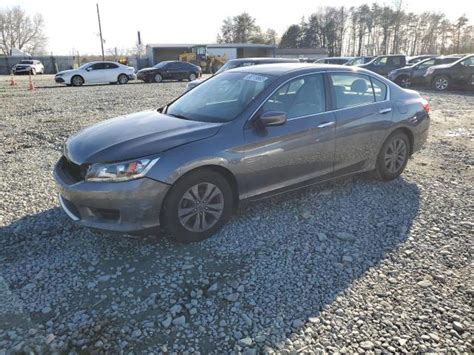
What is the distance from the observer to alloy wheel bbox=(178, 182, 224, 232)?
3.58 m

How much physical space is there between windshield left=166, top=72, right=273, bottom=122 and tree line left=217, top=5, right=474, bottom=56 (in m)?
81.3

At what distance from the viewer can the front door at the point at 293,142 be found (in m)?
3.88

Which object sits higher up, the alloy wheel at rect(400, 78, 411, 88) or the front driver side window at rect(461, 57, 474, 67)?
the front driver side window at rect(461, 57, 474, 67)

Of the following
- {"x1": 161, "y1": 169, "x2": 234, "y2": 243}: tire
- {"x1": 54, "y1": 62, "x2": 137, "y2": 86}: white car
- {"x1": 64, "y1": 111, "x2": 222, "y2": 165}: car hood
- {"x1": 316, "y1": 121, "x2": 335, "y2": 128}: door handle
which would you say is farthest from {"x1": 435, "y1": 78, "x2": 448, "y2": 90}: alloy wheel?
{"x1": 54, "y1": 62, "x2": 137, "y2": 86}: white car

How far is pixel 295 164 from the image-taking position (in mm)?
4172

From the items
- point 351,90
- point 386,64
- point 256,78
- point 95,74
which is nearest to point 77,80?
point 95,74

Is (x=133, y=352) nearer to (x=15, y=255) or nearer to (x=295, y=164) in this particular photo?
(x=15, y=255)

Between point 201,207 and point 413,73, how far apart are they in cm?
1884

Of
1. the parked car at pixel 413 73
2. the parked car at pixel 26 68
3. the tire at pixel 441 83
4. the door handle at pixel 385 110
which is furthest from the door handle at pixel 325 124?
the parked car at pixel 26 68

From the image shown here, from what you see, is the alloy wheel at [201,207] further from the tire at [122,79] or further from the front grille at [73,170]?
the tire at [122,79]

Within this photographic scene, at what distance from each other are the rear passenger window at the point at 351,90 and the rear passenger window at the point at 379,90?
76mm

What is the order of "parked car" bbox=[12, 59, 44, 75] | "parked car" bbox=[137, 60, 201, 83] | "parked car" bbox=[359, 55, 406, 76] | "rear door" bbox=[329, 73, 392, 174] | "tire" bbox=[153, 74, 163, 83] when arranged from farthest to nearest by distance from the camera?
"parked car" bbox=[12, 59, 44, 75], "tire" bbox=[153, 74, 163, 83], "parked car" bbox=[137, 60, 201, 83], "parked car" bbox=[359, 55, 406, 76], "rear door" bbox=[329, 73, 392, 174]

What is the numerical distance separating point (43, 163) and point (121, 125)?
2.92 m

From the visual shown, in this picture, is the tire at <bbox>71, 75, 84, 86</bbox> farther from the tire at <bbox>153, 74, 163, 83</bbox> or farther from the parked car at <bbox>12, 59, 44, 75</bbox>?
the parked car at <bbox>12, 59, 44, 75</bbox>
